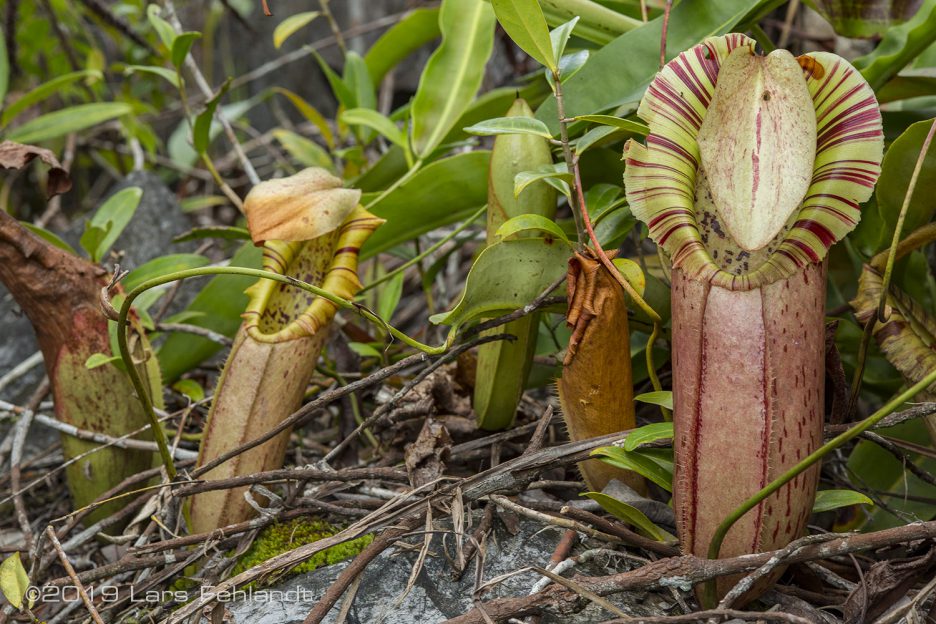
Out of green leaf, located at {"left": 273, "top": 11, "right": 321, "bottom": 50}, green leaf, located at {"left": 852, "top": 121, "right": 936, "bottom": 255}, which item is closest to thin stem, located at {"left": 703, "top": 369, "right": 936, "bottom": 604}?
green leaf, located at {"left": 852, "top": 121, "right": 936, "bottom": 255}

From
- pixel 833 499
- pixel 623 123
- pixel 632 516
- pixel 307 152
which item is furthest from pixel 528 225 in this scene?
pixel 307 152

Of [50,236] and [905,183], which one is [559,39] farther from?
[50,236]

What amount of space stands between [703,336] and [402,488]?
0.59 metres

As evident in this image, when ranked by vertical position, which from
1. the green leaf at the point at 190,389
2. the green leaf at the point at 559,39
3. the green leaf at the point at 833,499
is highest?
the green leaf at the point at 559,39

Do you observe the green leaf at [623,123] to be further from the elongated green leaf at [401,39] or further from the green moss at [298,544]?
the elongated green leaf at [401,39]

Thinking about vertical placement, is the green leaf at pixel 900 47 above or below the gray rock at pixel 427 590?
above

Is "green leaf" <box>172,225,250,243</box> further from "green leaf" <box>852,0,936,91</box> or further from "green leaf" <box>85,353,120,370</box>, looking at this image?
"green leaf" <box>852,0,936,91</box>

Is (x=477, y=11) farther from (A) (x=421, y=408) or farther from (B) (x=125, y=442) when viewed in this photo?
(B) (x=125, y=442)

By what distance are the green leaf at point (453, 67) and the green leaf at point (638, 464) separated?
2.50ft

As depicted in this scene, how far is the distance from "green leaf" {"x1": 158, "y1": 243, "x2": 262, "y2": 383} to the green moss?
18.8 inches

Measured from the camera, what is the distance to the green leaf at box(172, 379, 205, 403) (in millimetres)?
1513

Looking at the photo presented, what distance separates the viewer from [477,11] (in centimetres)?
155

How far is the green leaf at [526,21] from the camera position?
982 millimetres

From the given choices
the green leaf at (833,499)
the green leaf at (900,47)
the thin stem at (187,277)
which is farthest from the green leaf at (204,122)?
the green leaf at (833,499)
